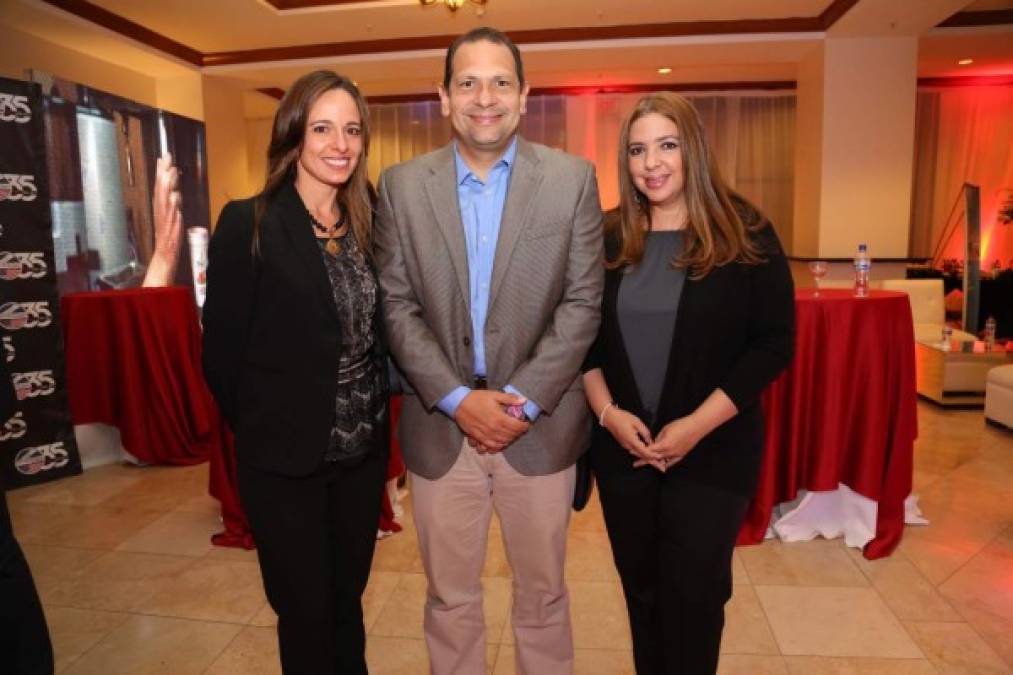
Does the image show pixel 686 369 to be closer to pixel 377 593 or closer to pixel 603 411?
pixel 603 411

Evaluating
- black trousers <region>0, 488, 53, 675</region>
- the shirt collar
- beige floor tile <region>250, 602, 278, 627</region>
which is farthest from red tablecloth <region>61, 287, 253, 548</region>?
the shirt collar

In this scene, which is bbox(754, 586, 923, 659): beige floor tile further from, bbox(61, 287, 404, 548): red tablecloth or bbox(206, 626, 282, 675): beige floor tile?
bbox(61, 287, 404, 548): red tablecloth

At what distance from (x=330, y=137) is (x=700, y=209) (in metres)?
0.84

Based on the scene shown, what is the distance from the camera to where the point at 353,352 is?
1556 mm

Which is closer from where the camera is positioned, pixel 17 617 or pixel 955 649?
pixel 17 617

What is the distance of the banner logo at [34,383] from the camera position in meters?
3.72

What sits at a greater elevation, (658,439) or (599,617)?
(658,439)

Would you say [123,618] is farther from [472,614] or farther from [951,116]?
[951,116]

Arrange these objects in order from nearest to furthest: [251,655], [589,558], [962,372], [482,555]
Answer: [482,555]
[251,655]
[589,558]
[962,372]

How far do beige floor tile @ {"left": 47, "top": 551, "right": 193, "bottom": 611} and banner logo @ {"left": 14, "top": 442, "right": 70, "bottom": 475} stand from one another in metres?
1.24

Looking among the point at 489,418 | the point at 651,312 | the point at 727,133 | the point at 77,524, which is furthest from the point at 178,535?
the point at 727,133

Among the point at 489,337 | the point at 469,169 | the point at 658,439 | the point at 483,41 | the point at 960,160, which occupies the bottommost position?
the point at 658,439

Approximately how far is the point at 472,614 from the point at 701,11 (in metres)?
6.18

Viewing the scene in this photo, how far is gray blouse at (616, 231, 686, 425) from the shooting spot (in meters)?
1.58
